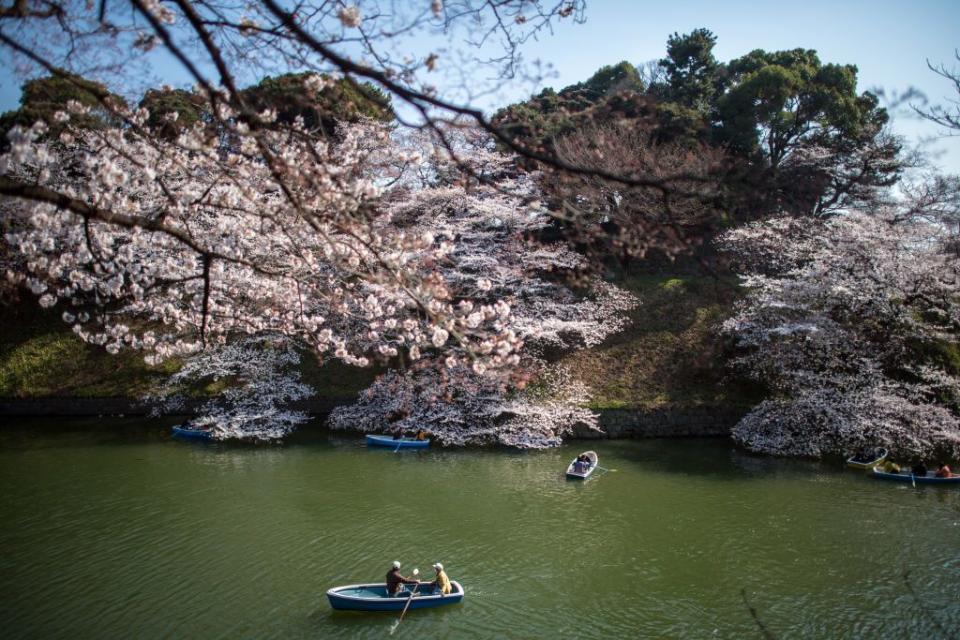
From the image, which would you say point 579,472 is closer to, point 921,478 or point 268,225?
point 921,478

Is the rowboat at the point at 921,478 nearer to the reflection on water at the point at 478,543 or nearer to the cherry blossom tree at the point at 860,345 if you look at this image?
the reflection on water at the point at 478,543

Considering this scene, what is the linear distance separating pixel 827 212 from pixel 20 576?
77.4ft

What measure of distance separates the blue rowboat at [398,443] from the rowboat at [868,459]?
9.32 metres

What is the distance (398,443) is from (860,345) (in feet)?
37.6

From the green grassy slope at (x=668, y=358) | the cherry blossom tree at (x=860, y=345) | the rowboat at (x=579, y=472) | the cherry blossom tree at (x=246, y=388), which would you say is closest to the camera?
the rowboat at (x=579, y=472)

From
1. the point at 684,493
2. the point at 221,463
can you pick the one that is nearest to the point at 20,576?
the point at 221,463

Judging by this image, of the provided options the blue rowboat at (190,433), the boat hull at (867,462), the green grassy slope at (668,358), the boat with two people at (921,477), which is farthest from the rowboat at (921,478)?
the blue rowboat at (190,433)

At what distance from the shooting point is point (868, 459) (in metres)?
12.1

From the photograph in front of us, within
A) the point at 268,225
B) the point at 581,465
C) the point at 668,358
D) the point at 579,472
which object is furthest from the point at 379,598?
the point at 668,358

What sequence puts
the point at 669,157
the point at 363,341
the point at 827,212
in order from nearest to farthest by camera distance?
the point at 363,341 → the point at 669,157 → the point at 827,212

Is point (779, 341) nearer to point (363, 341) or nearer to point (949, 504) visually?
point (949, 504)

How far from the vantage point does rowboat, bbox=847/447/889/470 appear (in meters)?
11.9

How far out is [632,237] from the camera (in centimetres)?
324

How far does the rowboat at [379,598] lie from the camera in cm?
704
